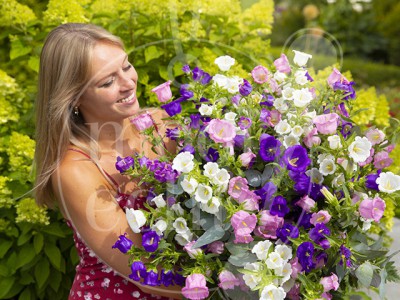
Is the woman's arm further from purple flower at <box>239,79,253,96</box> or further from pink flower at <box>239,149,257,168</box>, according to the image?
purple flower at <box>239,79,253,96</box>

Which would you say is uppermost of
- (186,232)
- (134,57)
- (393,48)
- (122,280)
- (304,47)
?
(186,232)

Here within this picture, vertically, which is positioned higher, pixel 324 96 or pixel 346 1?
pixel 324 96

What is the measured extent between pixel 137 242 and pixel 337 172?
649mm

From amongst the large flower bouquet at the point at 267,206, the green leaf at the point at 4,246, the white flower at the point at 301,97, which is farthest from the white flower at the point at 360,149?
the green leaf at the point at 4,246

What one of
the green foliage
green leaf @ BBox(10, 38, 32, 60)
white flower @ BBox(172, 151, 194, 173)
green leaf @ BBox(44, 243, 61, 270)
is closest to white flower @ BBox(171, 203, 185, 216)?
white flower @ BBox(172, 151, 194, 173)

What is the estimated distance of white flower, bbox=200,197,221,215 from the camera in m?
1.72

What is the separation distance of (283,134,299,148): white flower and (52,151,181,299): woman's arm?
1.79ft

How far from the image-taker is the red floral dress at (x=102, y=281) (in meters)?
2.23

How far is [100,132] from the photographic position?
7.64 feet

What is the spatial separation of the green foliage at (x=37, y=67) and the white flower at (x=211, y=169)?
1188mm

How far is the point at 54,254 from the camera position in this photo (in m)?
2.95

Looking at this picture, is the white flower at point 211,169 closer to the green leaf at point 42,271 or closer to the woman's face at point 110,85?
the woman's face at point 110,85

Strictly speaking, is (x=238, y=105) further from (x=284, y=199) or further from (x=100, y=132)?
(x=100, y=132)

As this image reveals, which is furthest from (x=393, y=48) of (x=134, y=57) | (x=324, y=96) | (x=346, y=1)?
(x=324, y=96)
